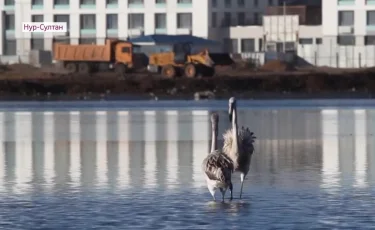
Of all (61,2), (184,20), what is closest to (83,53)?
(184,20)

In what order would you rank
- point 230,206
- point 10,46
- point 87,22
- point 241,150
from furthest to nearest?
point 10,46 < point 87,22 < point 241,150 < point 230,206

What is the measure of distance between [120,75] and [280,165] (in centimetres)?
5372

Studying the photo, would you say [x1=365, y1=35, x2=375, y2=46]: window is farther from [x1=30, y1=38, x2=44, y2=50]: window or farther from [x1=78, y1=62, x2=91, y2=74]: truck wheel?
[x1=30, y1=38, x2=44, y2=50]: window

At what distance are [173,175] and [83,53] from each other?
64.7 m

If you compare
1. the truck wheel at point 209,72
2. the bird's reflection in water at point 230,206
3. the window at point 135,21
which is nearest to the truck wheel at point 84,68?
the truck wheel at point 209,72

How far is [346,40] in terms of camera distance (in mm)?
97188

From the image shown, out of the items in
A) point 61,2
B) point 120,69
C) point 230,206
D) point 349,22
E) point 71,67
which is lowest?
point 230,206

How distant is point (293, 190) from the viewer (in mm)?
20938

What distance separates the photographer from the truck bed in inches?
3415

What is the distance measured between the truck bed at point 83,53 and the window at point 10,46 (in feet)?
45.3

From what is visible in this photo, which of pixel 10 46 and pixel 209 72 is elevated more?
pixel 10 46

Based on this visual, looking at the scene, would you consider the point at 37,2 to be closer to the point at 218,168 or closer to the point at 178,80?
the point at 178,80

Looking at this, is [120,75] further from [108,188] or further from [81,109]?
[108,188]

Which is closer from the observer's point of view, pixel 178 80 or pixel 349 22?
pixel 178 80
